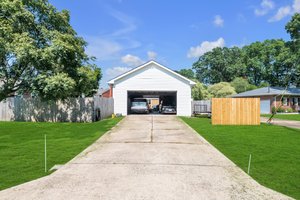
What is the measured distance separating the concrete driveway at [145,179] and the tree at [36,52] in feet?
28.3

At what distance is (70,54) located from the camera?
17.9 metres

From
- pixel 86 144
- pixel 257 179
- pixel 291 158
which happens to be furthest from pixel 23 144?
pixel 291 158

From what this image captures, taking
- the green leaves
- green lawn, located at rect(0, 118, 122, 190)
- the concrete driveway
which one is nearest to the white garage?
the green leaves

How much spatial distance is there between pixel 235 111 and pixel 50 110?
1385cm

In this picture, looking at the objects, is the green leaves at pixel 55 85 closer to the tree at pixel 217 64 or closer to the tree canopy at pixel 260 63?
the tree canopy at pixel 260 63

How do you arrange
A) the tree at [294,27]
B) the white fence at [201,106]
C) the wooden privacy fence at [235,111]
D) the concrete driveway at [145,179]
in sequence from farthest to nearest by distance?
1. the tree at [294,27]
2. the white fence at [201,106]
3. the wooden privacy fence at [235,111]
4. the concrete driveway at [145,179]

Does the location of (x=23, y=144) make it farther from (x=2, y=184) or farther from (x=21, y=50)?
(x=21, y=50)

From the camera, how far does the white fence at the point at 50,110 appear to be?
21.1m

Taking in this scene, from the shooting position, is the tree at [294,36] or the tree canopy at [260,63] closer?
the tree at [294,36]

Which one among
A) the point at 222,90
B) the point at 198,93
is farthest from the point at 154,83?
the point at 222,90

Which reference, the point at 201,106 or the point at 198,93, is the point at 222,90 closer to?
the point at 198,93

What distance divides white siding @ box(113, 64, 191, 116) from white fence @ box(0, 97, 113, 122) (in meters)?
5.92

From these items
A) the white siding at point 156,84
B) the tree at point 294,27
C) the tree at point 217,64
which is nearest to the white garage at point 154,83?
the white siding at point 156,84

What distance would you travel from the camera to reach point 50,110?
21.5m
